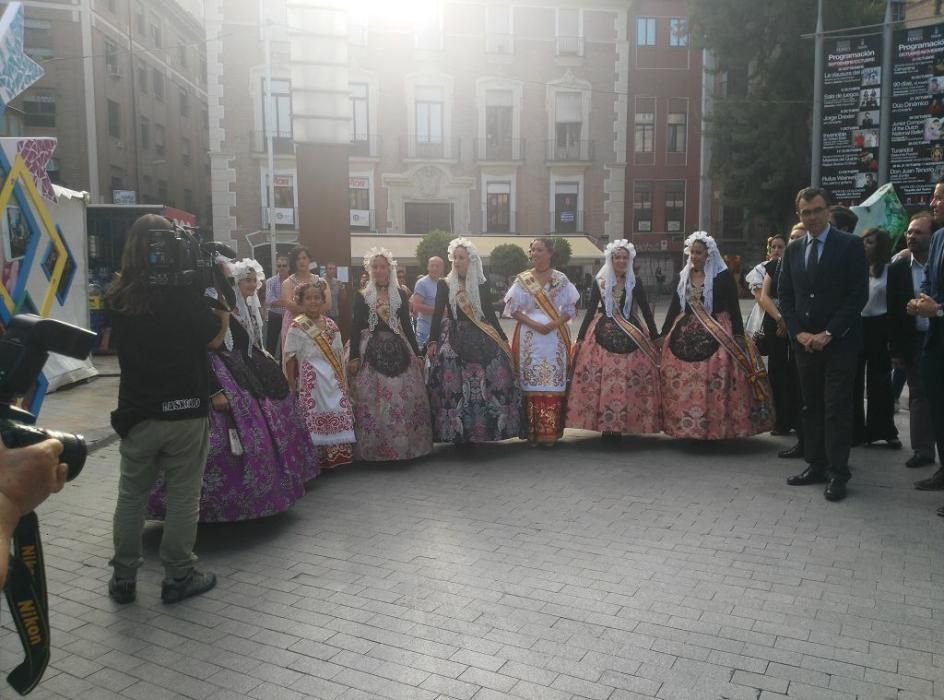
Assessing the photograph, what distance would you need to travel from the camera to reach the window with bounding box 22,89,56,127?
2922 cm

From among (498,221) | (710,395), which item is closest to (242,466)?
(710,395)

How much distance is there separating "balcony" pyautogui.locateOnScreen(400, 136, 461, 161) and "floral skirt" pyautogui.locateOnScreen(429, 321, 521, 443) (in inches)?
1035

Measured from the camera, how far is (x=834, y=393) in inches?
213

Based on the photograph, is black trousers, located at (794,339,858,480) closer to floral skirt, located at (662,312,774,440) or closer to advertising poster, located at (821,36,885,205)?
floral skirt, located at (662,312,774,440)

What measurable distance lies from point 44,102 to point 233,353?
29.4m

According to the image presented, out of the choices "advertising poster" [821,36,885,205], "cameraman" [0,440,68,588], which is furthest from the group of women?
"advertising poster" [821,36,885,205]

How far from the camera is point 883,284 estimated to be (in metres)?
6.79

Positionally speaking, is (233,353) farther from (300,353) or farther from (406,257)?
(406,257)

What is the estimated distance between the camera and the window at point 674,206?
1476 inches

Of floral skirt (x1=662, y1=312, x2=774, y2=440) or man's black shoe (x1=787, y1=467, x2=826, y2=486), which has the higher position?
floral skirt (x1=662, y1=312, x2=774, y2=440)

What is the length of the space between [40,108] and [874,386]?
101ft

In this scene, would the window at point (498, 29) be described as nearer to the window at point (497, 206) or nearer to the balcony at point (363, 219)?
the window at point (497, 206)

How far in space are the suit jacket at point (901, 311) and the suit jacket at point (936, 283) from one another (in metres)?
0.98

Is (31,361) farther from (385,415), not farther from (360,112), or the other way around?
(360,112)
